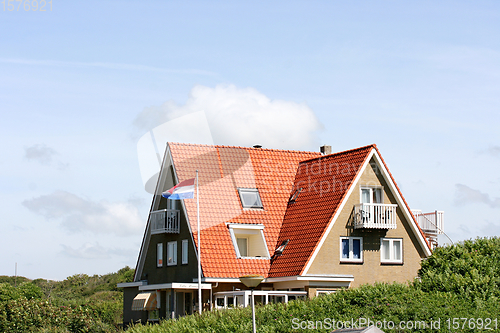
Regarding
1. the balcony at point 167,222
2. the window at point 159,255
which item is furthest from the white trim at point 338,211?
the window at point 159,255

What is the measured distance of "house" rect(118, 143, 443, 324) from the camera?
3216 cm

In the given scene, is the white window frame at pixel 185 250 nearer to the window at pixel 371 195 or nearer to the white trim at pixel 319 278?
the white trim at pixel 319 278

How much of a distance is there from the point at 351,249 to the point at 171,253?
10056 mm

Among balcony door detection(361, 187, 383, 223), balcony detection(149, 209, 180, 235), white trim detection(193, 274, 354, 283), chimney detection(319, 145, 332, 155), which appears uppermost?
chimney detection(319, 145, 332, 155)

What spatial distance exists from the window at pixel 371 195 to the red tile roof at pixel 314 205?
3.92ft

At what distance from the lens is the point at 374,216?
3328 centimetres

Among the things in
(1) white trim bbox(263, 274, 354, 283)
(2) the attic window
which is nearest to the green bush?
(1) white trim bbox(263, 274, 354, 283)

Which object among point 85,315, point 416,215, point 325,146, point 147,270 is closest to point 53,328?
point 85,315

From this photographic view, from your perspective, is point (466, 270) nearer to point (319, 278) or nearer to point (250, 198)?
point (319, 278)

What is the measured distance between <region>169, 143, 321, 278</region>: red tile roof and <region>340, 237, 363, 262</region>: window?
3948mm

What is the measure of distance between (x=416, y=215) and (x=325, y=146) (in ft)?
24.1

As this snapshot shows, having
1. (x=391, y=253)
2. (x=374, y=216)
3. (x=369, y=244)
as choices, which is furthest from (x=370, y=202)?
(x=391, y=253)

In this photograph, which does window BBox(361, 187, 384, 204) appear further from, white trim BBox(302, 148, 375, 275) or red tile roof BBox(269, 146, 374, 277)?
red tile roof BBox(269, 146, 374, 277)

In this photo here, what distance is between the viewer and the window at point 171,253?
35.7 meters
